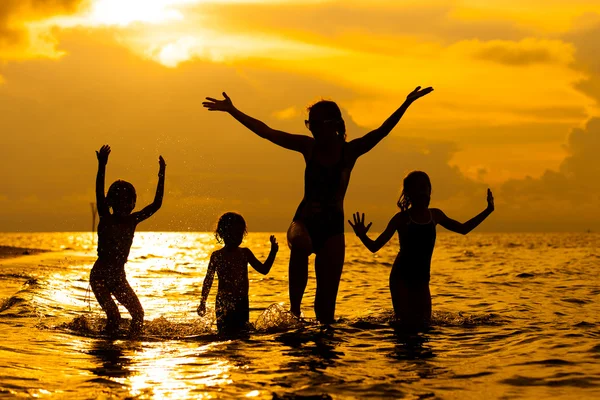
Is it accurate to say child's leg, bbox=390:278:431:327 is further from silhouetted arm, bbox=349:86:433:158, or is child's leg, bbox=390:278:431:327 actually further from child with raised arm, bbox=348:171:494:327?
silhouetted arm, bbox=349:86:433:158

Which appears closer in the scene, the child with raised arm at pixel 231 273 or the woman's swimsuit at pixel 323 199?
the woman's swimsuit at pixel 323 199

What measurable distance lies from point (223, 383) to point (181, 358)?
135 centimetres

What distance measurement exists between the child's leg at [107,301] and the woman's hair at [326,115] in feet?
11.0

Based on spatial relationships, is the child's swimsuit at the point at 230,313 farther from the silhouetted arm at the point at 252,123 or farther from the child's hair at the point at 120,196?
the silhouetted arm at the point at 252,123

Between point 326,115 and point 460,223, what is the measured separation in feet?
7.07

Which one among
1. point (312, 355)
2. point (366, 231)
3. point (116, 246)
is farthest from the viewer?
point (116, 246)

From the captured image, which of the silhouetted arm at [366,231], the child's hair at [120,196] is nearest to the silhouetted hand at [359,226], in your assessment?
the silhouetted arm at [366,231]

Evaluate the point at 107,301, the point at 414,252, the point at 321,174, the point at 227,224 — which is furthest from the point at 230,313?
the point at 414,252

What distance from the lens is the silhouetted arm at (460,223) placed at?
8.73 meters

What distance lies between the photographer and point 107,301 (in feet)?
30.2

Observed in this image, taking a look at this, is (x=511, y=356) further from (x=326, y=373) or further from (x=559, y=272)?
(x=559, y=272)

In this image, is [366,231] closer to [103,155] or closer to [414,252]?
[414,252]

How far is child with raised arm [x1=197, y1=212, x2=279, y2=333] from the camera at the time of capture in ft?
29.6

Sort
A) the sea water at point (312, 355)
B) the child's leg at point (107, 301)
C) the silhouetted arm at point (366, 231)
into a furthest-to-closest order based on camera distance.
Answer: the child's leg at point (107, 301) < the silhouetted arm at point (366, 231) < the sea water at point (312, 355)
